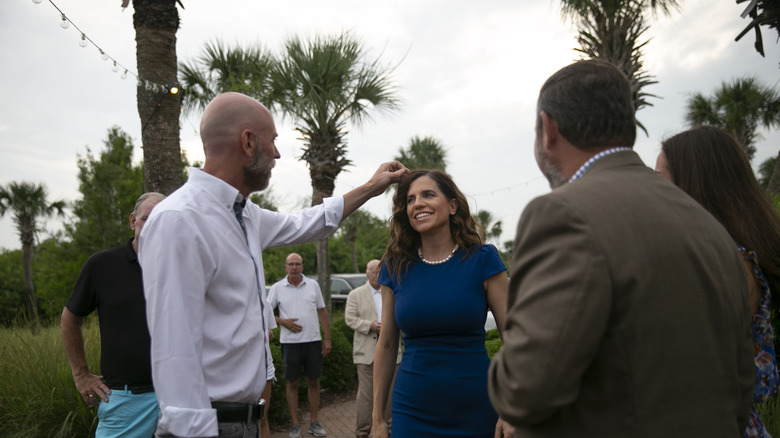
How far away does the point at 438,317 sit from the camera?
305 cm

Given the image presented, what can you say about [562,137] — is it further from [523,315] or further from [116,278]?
[116,278]

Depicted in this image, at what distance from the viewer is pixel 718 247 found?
4.86 feet

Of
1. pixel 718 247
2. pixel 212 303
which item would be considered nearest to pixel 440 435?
pixel 212 303

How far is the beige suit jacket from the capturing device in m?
7.32

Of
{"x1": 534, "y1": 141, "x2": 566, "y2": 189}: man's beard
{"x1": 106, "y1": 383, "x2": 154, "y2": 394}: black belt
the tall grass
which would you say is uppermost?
{"x1": 534, "y1": 141, "x2": 566, "y2": 189}: man's beard

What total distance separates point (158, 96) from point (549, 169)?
17.4 feet

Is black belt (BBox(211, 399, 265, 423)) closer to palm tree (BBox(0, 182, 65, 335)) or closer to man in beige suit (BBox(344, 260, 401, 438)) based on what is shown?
man in beige suit (BBox(344, 260, 401, 438))

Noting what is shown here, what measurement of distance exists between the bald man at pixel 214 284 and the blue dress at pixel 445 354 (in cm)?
101

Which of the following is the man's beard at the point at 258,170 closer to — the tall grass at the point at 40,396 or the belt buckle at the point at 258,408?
the belt buckle at the point at 258,408

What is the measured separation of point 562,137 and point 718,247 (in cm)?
50

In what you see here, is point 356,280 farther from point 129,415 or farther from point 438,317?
point 438,317

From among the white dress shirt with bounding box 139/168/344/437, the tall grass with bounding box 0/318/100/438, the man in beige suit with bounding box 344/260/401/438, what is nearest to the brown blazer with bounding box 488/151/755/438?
the white dress shirt with bounding box 139/168/344/437

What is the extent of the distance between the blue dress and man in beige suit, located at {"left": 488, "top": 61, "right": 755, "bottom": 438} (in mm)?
1521

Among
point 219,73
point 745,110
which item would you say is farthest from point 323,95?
point 745,110
